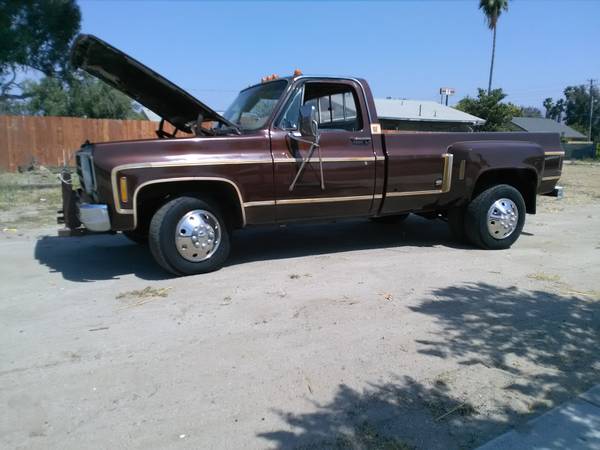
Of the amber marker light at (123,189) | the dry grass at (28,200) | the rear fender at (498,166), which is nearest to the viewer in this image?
the amber marker light at (123,189)

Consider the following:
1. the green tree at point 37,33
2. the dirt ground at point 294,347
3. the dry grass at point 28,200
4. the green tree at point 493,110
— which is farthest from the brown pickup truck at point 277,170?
the green tree at point 493,110

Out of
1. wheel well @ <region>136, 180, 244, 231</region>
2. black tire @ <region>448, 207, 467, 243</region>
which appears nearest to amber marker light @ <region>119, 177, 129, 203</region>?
wheel well @ <region>136, 180, 244, 231</region>

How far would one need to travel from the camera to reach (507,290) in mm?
4805

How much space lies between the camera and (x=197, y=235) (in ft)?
16.5

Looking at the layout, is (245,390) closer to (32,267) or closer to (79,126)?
(32,267)

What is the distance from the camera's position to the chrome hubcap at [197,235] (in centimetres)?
499

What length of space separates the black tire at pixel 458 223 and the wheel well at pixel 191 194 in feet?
9.57

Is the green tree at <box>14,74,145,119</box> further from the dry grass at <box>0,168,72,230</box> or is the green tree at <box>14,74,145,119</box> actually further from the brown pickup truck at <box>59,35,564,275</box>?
the brown pickup truck at <box>59,35,564,275</box>

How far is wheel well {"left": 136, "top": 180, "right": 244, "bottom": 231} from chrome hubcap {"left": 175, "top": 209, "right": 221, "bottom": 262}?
9.9 inches

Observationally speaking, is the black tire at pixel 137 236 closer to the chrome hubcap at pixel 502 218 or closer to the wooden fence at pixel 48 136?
the chrome hubcap at pixel 502 218

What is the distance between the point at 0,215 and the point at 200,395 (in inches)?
312

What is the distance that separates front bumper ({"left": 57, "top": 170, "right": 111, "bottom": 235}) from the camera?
4.70 metres

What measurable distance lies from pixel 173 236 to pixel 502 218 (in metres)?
4.08

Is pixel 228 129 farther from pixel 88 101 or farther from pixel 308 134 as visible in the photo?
pixel 88 101
